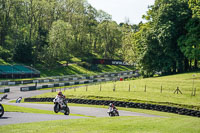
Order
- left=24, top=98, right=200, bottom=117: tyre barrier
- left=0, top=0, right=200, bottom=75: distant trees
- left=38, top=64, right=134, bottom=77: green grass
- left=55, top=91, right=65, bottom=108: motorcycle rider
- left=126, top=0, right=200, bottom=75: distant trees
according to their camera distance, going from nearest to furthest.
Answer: left=55, top=91, right=65, bottom=108: motorcycle rider < left=24, top=98, right=200, bottom=117: tyre barrier < left=126, top=0, right=200, bottom=75: distant trees < left=0, top=0, right=200, bottom=75: distant trees < left=38, top=64, right=134, bottom=77: green grass

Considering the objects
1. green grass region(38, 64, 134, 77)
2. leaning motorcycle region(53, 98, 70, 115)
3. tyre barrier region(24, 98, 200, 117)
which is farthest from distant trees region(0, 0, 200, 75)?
leaning motorcycle region(53, 98, 70, 115)

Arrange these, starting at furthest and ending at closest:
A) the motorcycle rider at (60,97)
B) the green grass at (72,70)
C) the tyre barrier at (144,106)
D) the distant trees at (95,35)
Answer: the green grass at (72,70)
the distant trees at (95,35)
the tyre barrier at (144,106)
the motorcycle rider at (60,97)

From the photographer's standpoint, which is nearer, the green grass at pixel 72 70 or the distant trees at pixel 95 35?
the distant trees at pixel 95 35

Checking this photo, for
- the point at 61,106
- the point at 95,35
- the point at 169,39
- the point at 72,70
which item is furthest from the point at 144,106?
the point at 95,35

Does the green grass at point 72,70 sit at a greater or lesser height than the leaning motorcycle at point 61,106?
greater

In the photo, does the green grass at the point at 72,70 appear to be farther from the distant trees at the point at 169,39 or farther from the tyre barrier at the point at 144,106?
the tyre barrier at the point at 144,106

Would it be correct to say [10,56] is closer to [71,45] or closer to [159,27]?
[71,45]

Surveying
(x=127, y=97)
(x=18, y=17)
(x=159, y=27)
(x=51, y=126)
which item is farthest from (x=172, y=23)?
(x=18, y=17)

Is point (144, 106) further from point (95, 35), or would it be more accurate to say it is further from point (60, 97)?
point (95, 35)

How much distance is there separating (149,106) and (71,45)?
196 ft

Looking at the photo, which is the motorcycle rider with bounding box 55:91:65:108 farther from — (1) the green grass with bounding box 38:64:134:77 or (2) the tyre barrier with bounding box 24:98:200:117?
(1) the green grass with bounding box 38:64:134:77

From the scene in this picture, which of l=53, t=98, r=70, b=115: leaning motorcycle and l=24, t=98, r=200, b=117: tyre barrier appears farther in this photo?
l=24, t=98, r=200, b=117: tyre barrier

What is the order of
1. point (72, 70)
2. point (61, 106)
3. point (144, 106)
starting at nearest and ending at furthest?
1. point (61, 106)
2. point (144, 106)
3. point (72, 70)

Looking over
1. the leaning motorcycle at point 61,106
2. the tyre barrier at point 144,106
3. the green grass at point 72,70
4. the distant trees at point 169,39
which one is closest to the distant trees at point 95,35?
the distant trees at point 169,39
